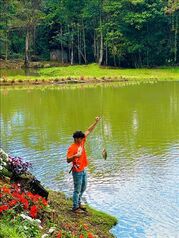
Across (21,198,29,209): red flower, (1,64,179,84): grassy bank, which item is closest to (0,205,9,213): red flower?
(21,198,29,209): red flower

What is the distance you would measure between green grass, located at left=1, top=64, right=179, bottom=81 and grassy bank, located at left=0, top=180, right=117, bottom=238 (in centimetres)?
4143

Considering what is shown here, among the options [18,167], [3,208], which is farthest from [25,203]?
[18,167]

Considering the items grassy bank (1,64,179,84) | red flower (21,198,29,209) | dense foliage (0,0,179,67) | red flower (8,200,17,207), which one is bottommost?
red flower (21,198,29,209)

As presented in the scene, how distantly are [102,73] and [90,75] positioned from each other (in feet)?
7.66

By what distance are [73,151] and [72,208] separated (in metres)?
1.40

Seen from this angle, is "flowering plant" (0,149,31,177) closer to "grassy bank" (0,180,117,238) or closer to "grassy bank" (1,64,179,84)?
"grassy bank" (0,180,117,238)

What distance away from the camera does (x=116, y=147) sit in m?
18.8

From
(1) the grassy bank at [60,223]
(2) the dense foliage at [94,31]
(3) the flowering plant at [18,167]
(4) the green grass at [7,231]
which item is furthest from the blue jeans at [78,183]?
(2) the dense foliage at [94,31]

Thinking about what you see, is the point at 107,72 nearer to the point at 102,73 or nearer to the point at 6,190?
the point at 102,73

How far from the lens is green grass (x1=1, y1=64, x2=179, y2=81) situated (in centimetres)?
5347

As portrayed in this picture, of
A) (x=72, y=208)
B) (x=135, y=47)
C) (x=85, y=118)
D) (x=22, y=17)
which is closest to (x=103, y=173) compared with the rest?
(x=72, y=208)

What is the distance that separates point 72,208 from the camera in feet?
35.7

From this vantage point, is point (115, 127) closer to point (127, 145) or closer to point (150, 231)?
point (127, 145)

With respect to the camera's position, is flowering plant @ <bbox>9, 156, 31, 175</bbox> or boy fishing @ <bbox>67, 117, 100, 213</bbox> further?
flowering plant @ <bbox>9, 156, 31, 175</bbox>
